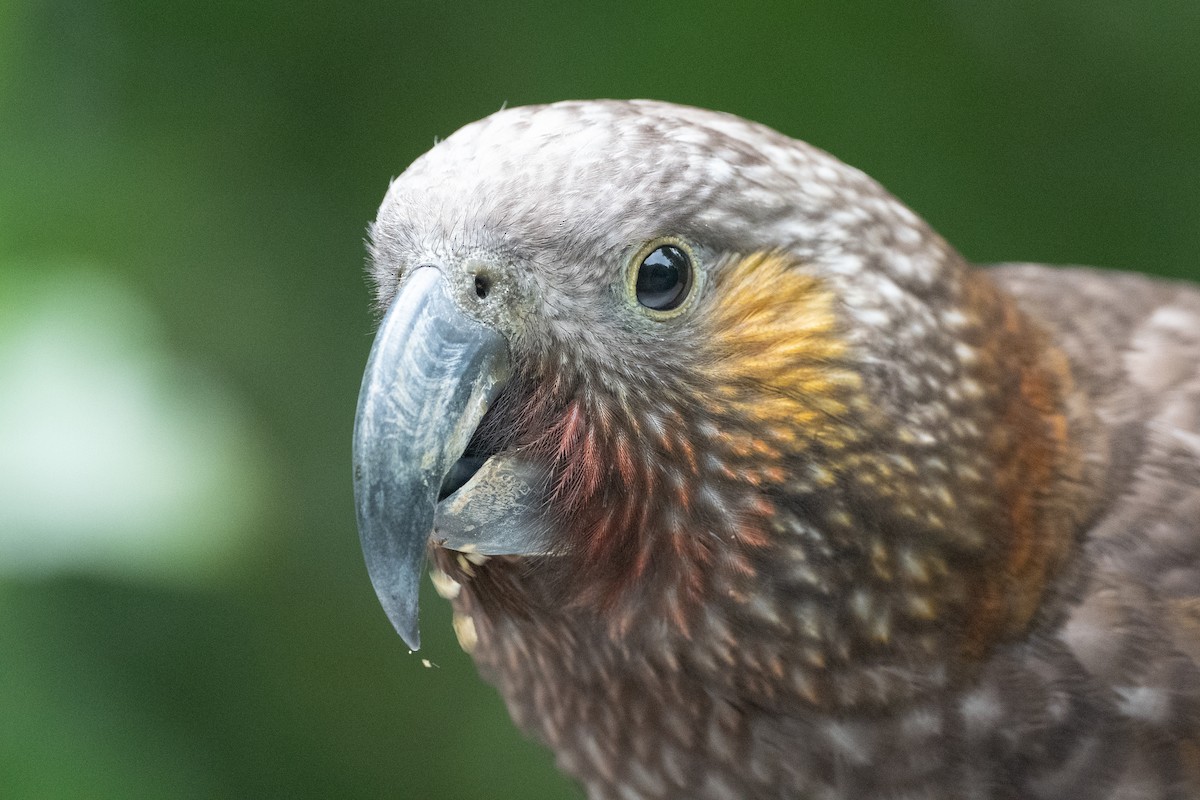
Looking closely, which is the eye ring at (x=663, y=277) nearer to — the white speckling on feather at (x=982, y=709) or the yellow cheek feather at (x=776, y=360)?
the yellow cheek feather at (x=776, y=360)

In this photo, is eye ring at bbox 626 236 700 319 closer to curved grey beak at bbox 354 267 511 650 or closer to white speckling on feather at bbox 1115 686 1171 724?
curved grey beak at bbox 354 267 511 650

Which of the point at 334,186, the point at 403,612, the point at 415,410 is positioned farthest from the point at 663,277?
the point at 334,186

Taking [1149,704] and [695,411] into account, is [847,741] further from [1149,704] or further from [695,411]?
[695,411]

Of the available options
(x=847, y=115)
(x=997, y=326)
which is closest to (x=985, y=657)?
(x=997, y=326)

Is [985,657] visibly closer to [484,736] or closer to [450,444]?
[450,444]

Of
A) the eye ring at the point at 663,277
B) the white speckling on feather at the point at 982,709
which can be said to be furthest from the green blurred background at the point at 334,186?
the white speckling on feather at the point at 982,709
